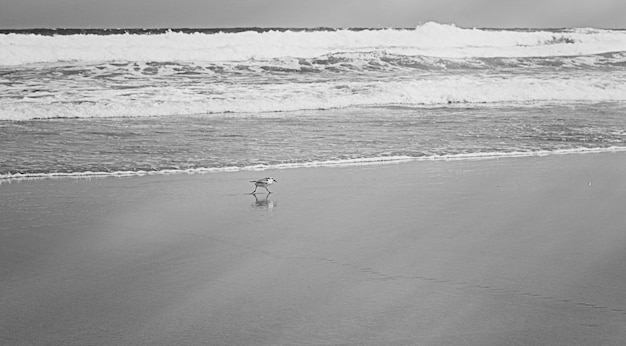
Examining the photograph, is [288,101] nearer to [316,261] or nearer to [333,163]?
[333,163]

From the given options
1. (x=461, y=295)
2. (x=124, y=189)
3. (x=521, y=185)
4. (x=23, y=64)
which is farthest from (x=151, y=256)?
(x=23, y=64)

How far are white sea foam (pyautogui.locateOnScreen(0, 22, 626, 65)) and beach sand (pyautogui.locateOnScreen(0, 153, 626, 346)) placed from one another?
1524cm

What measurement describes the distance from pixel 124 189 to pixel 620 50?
2555cm

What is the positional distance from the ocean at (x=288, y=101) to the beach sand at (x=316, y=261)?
1543 millimetres

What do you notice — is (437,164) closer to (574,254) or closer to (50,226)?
(574,254)

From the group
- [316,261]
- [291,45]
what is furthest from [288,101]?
[291,45]

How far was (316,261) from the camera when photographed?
14.2 ft

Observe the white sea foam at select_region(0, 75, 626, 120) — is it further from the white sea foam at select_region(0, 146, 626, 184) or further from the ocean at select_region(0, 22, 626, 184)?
the white sea foam at select_region(0, 146, 626, 184)

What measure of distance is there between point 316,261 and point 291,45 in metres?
21.4

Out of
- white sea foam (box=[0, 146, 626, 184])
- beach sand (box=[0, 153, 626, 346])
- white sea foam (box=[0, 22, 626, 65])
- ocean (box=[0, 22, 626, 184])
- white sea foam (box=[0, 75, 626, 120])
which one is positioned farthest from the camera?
white sea foam (box=[0, 22, 626, 65])

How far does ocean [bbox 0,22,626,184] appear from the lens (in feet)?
28.0

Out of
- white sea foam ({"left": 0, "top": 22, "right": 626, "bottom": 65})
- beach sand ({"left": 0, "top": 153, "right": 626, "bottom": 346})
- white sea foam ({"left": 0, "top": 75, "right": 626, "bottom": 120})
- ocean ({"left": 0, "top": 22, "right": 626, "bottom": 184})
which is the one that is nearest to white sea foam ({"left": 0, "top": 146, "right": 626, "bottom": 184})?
ocean ({"left": 0, "top": 22, "right": 626, "bottom": 184})

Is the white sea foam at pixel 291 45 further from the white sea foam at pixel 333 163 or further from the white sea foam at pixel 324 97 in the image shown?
the white sea foam at pixel 333 163

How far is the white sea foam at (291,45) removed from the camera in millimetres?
21328
